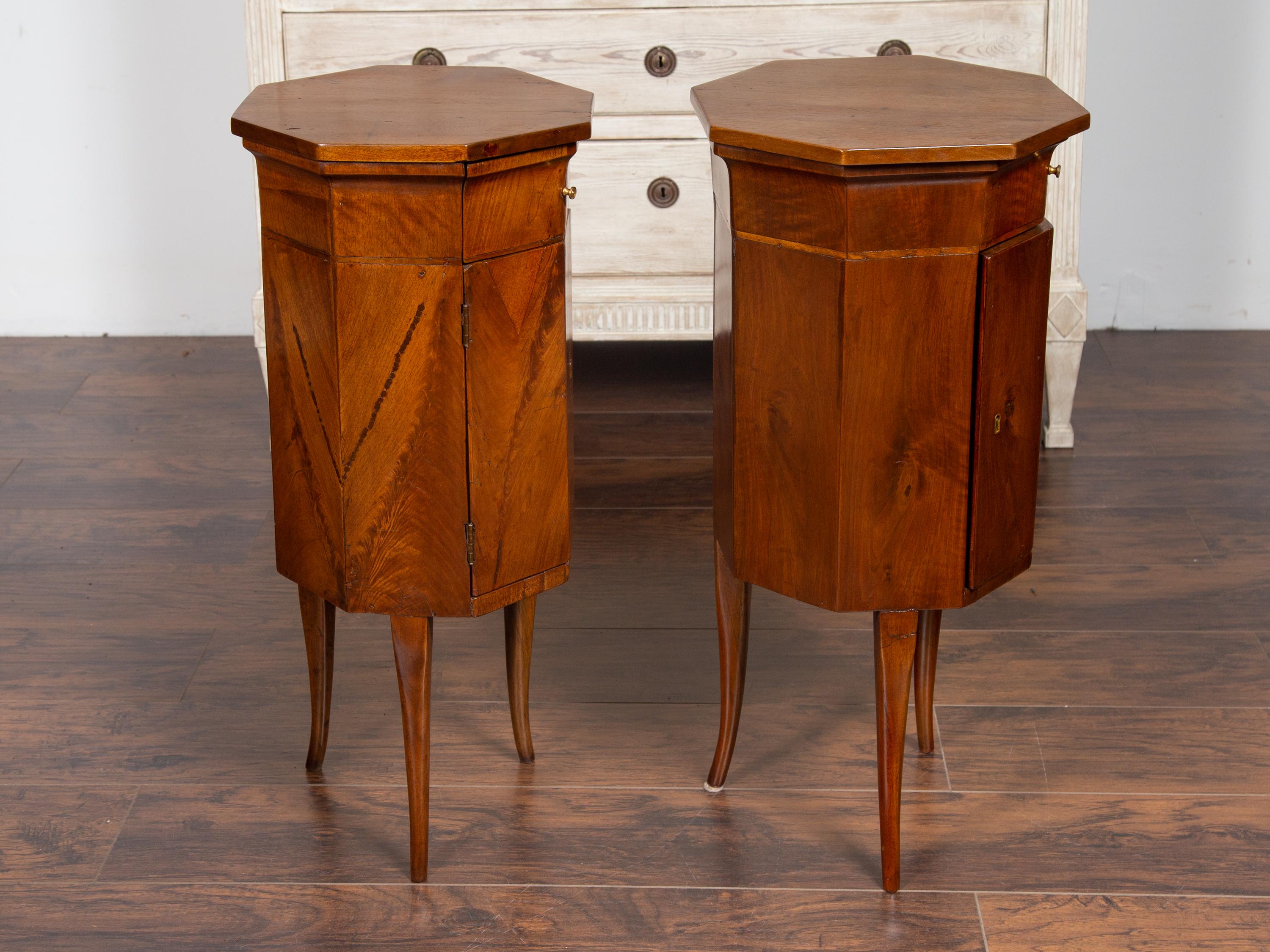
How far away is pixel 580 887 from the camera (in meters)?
1.79

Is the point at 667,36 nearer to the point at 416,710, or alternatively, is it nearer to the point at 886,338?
the point at 886,338

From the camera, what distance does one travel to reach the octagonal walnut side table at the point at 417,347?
158 cm

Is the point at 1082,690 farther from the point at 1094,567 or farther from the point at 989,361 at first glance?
the point at 989,361

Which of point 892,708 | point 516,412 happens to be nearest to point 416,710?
point 516,412

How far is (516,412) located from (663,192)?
1.32 m

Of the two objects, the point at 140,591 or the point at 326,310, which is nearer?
the point at 326,310

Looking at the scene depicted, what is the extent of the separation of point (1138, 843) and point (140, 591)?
159 cm

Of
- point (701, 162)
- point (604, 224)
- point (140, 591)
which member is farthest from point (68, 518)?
point (701, 162)

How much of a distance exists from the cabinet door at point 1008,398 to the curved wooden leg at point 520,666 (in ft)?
1.92

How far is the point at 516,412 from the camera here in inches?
66.5

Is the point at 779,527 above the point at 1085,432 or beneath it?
above

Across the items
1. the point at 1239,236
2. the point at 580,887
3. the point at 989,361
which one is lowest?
the point at 580,887

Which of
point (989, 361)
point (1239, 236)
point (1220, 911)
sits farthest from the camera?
point (1239, 236)

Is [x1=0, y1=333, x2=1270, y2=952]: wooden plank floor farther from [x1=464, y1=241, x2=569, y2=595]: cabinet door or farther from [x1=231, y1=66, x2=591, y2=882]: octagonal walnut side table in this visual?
[x1=464, y1=241, x2=569, y2=595]: cabinet door
